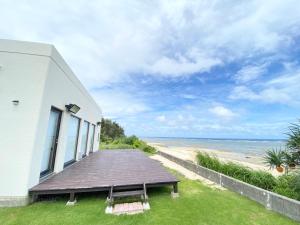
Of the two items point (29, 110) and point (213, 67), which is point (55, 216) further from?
point (213, 67)

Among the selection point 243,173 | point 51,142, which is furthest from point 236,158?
point 51,142

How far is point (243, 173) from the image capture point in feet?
19.8

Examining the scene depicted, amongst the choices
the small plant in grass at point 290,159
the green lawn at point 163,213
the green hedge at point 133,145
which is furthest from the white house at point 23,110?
the green hedge at point 133,145

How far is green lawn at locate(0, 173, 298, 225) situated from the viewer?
11.0ft

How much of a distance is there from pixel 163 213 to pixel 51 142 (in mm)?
3988

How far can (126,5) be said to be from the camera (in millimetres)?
6383

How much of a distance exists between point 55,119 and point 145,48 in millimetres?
6431

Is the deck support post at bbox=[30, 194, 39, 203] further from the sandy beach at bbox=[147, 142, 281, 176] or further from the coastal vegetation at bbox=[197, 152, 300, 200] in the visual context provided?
the sandy beach at bbox=[147, 142, 281, 176]

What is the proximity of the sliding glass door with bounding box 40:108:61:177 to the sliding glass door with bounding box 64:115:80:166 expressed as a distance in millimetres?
1463

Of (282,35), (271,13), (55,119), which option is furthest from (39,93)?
(282,35)

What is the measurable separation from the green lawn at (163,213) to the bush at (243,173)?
0.97m

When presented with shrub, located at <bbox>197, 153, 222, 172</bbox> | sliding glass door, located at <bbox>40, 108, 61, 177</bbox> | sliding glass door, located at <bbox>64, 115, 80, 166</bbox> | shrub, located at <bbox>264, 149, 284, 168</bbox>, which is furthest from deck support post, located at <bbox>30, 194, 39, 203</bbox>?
shrub, located at <bbox>197, 153, 222, 172</bbox>

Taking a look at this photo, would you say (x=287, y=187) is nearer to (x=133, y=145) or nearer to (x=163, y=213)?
(x=163, y=213)

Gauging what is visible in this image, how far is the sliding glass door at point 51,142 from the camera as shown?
5.19 m
